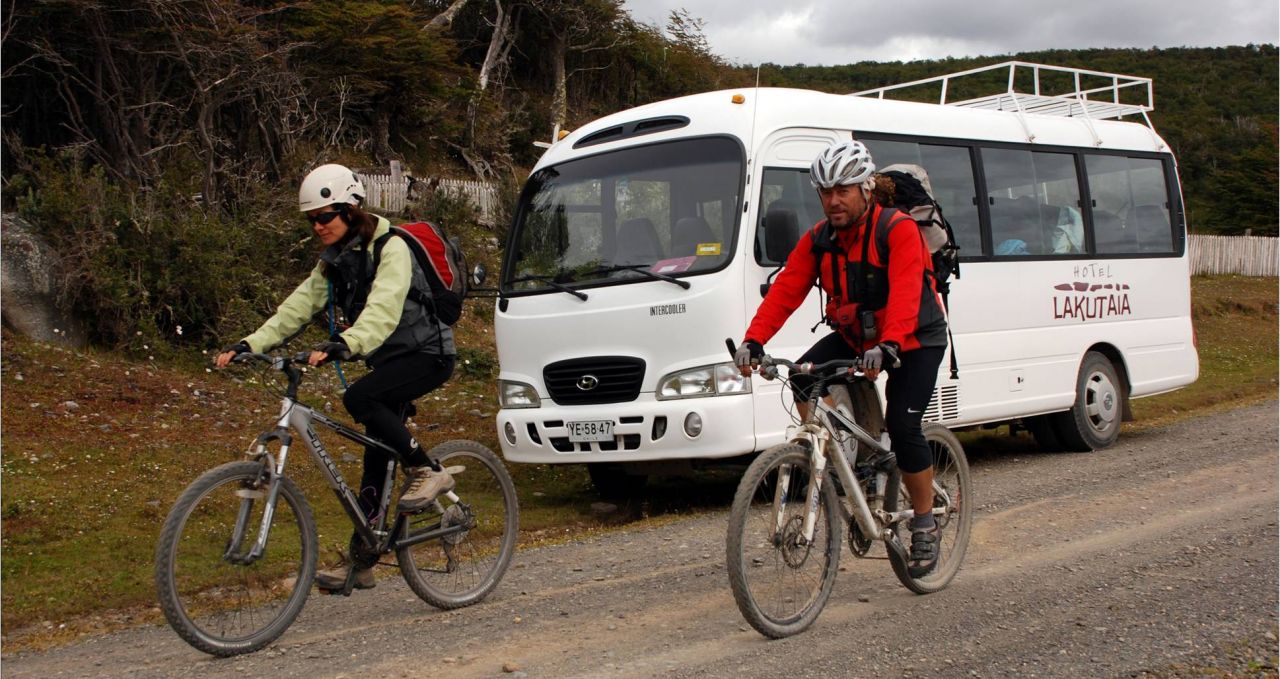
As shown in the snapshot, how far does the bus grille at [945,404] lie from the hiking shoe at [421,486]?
17.4ft

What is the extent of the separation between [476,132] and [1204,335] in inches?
618

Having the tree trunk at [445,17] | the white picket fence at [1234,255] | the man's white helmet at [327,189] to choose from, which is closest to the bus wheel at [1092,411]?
the man's white helmet at [327,189]

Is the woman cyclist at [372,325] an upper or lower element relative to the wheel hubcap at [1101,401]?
upper

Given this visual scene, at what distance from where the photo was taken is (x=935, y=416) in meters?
10.6

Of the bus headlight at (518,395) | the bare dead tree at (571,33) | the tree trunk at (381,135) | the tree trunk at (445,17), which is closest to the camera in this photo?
the bus headlight at (518,395)

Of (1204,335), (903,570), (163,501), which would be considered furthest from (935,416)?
(1204,335)

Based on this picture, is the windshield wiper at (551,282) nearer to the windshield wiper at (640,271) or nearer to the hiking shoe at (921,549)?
the windshield wiper at (640,271)

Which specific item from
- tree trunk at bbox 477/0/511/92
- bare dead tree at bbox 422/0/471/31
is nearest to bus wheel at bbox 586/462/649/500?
bare dead tree at bbox 422/0/471/31

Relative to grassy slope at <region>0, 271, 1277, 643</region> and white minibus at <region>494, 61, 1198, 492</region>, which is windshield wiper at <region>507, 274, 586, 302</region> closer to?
white minibus at <region>494, 61, 1198, 492</region>

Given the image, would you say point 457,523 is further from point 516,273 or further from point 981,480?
point 981,480

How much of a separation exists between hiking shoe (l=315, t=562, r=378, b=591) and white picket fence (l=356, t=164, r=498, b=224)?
15.6 m

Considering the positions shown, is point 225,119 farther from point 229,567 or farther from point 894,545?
point 894,545

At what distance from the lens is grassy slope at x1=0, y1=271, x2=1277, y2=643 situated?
7.49 m

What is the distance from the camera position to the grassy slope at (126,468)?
7.49 m
